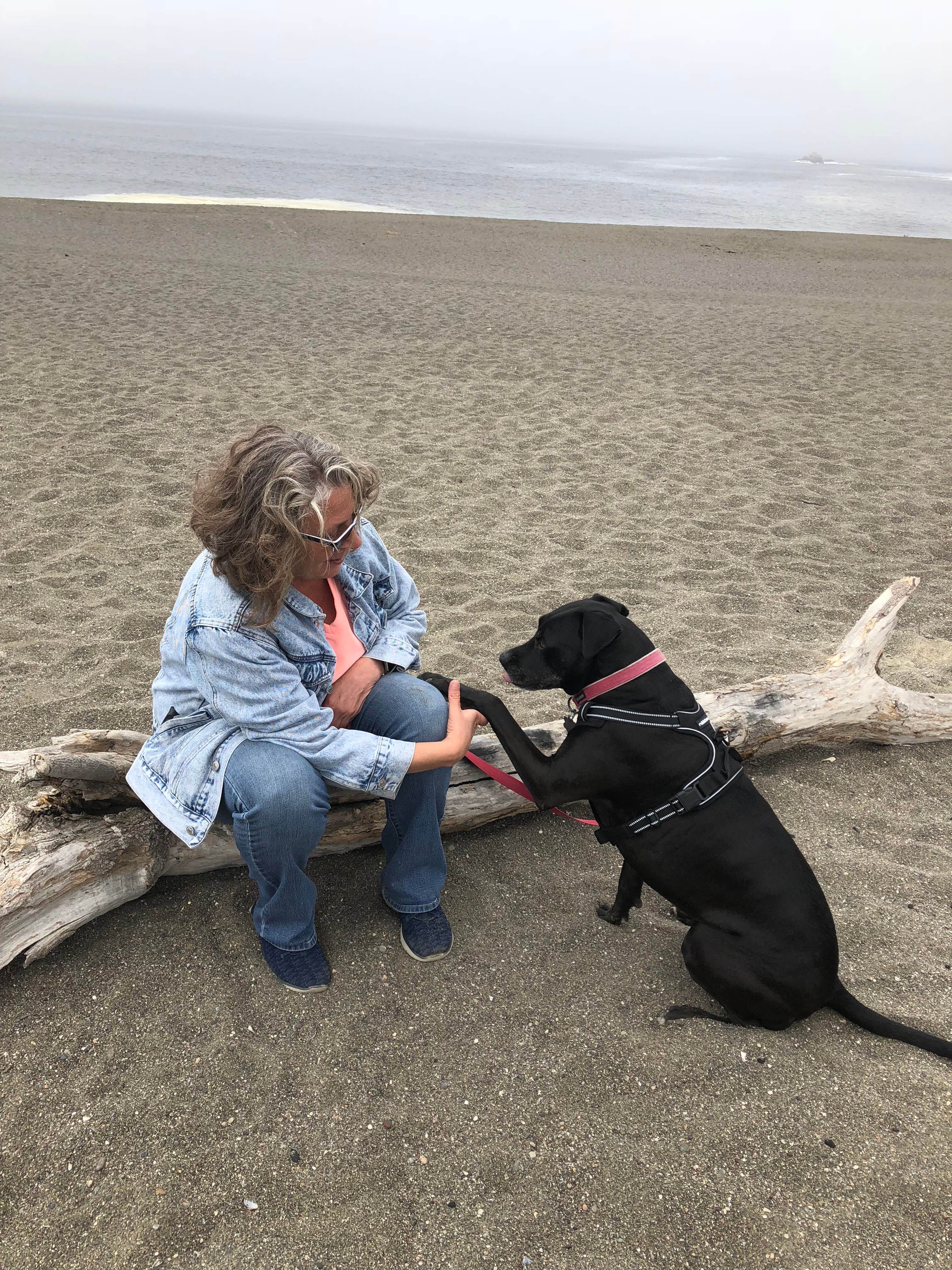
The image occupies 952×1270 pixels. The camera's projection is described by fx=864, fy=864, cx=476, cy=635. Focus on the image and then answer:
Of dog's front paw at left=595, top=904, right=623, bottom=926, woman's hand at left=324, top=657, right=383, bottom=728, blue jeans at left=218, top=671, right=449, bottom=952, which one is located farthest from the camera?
dog's front paw at left=595, top=904, right=623, bottom=926

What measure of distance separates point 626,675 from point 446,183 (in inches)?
1910

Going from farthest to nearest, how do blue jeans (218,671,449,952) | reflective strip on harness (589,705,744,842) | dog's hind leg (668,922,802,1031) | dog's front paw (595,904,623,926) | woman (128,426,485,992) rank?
dog's front paw (595,904,623,926) → reflective strip on harness (589,705,744,842) → dog's hind leg (668,922,802,1031) → blue jeans (218,671,449,952) → woman (128,426,485,992)

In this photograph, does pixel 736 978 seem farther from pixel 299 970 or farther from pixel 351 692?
pixel 351 692

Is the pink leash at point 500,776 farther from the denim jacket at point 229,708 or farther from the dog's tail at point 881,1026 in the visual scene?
the dog's tail at point 881,1026

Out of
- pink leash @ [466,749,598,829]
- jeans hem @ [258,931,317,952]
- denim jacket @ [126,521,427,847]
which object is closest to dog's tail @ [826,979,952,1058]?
pink leash @ [466,749,598,829]

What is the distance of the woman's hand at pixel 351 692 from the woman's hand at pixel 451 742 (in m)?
0.23

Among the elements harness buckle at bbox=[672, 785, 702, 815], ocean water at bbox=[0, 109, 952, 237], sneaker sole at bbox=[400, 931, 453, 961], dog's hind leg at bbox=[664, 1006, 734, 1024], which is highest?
ocean water at bbox=[0, 109, 952, 237]

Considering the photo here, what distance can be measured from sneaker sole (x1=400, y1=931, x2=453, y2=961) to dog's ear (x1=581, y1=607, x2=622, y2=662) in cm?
100

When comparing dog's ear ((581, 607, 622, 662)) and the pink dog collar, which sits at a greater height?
dog's ear ((581, 607, 622, 662))

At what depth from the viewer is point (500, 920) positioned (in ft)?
9.18

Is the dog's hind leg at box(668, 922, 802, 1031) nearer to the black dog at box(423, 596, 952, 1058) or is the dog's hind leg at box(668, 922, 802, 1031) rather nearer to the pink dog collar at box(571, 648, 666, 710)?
the black dog at box(423, 596, 952, 1058)

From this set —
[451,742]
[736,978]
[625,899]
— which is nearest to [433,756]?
[451,742]

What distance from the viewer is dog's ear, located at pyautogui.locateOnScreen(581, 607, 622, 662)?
2492 millimetres

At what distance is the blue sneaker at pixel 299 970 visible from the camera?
249cm
